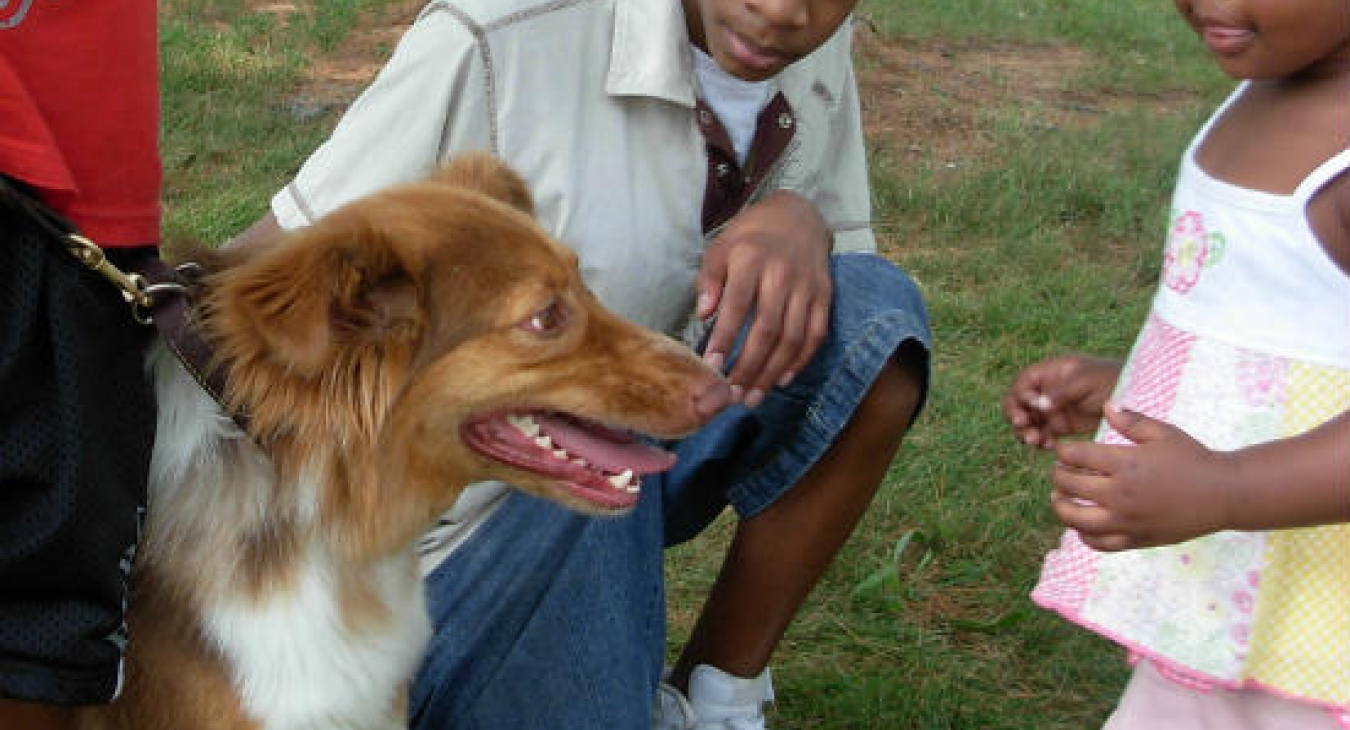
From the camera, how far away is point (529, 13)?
3.05 meters

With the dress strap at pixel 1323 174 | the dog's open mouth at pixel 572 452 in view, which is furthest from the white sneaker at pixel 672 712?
the dress strap at pixel 1323 174

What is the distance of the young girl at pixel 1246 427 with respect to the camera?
85.7 inches

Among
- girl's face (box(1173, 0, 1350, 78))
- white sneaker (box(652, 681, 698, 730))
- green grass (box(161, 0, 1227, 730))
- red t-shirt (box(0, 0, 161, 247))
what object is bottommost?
green grass (box(161, 0, 1227, 730))

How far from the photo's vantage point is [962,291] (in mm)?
6004

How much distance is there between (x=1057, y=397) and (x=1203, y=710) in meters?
0.64

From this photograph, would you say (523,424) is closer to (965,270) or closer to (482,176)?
(482,176)

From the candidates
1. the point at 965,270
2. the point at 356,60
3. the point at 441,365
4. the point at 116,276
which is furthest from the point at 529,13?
the point at 356,60

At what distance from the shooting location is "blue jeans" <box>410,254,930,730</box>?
3084 millimetres

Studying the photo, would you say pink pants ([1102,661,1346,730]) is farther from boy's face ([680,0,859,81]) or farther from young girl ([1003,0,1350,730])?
boy's face ([680,0,859,81])

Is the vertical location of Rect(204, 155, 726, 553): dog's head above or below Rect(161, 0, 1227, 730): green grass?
above

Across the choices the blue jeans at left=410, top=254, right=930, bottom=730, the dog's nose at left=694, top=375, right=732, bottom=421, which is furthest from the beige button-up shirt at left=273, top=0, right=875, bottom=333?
the dog's nose at left=694, top=375, right=732, bottom=421

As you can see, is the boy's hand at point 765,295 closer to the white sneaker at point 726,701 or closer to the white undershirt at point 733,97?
the white undershirt at point 733,97

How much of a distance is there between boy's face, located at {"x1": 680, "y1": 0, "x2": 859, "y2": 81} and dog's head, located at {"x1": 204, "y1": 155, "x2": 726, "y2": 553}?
69 cm

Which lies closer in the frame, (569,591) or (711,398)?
(711,398)
